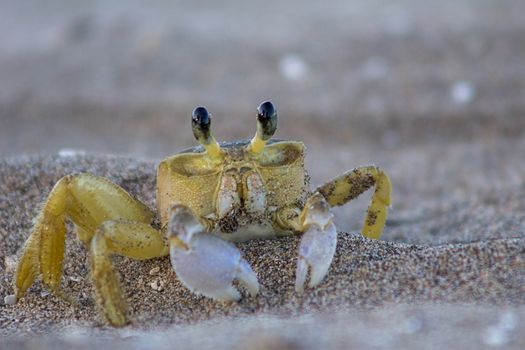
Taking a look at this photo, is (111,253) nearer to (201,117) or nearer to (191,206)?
(191,206)

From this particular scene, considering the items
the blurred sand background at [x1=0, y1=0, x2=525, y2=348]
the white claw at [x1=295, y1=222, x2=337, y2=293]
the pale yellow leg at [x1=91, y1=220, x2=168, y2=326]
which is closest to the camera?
the white claw at [x1=295, y1=222, x2=337, y2=293]

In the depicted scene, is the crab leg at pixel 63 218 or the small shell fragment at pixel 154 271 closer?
the crab leg at pixel 63 218

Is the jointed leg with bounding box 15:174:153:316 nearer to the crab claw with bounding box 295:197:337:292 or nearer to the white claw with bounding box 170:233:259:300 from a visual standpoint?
the white claw with bounding box 170:233:259:300

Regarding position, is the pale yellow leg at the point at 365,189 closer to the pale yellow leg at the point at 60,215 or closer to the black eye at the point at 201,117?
the black eye at the point at 201,117

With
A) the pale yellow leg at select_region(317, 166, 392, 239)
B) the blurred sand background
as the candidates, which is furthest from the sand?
the blurred sand background

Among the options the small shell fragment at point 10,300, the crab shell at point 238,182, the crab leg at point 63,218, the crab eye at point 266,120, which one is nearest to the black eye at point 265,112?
the crab eye at point 266,120

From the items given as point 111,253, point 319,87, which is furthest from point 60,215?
point 319,87

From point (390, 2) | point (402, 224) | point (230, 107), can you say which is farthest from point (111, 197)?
point (390, 2)
